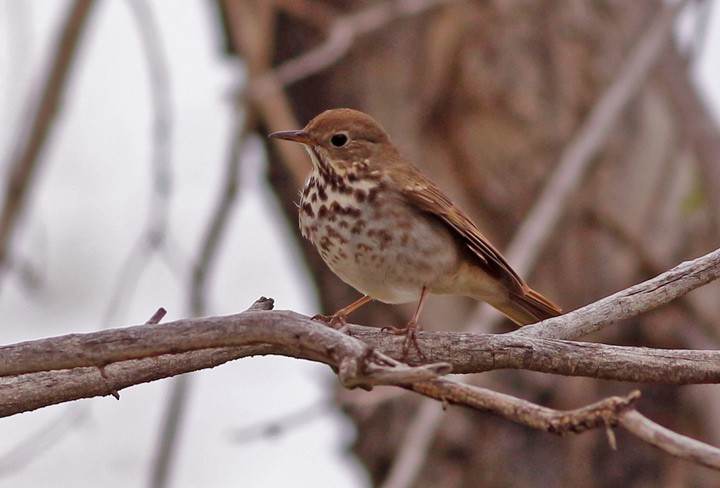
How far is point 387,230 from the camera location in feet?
12.8

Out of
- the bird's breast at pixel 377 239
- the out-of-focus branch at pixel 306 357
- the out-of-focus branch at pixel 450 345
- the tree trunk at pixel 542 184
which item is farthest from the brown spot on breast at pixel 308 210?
the tree trunk at pixel 542 184

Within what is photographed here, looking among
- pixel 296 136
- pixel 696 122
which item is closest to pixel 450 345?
pixel 296 136

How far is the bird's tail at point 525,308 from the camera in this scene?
13.5 feet

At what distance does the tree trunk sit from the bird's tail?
4.83 feet

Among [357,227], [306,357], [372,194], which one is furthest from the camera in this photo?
[372,194]

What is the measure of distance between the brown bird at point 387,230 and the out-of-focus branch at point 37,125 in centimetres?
175

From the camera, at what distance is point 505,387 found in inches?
223

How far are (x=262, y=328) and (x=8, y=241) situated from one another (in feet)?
11.0

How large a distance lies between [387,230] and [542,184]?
2.02 m

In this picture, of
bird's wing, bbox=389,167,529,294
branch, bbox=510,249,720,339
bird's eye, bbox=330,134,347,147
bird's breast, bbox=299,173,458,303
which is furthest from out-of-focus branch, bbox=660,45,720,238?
branch, bbox=510,249,720,339

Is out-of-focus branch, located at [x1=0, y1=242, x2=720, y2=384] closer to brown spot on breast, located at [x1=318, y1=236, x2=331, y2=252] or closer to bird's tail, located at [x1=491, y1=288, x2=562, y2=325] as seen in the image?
brown spot on breast, located at [x1=318, y1=236, x2=331, y2=252]

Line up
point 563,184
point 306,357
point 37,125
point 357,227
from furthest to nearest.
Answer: point 37,125
point 563,184
point 357,227
point 306,357

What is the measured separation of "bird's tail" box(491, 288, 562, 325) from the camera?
4.12 metres

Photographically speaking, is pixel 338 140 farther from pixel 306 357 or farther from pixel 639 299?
pixel 306 357
